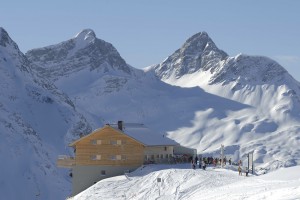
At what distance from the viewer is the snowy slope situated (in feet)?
158

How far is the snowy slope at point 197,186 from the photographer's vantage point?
1891 inches

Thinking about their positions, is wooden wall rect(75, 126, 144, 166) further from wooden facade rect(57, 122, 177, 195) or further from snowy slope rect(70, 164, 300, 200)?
snowy slope rect(70, 164, 300, 200)

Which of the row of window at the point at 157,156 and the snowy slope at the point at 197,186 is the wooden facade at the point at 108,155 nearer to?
the row of window at the point at 157,156

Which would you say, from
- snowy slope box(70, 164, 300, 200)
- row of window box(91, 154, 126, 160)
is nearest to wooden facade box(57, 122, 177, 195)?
row of window box(91, 154, 126, 160)

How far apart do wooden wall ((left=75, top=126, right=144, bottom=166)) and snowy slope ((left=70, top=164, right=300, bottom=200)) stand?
4763mm

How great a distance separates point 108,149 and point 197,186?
26486mm

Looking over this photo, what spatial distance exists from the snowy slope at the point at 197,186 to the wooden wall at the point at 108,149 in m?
4.76

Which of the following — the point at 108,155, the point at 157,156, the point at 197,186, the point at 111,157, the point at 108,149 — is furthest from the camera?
the point at 157,156

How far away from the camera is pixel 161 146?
89.8 metres

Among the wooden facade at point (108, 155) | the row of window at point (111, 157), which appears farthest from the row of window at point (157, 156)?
the row of window at point (111, 157)

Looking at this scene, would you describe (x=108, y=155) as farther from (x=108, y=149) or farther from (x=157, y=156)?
(x=157, y=156)

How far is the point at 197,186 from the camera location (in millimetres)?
61562

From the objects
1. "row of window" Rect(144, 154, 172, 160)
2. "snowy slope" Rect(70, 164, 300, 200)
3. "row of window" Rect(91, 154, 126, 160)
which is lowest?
"snowy slope" Rect(70, 164, 300, 200)

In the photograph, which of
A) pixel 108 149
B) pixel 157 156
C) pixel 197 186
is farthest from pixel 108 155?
pixel 197 186
